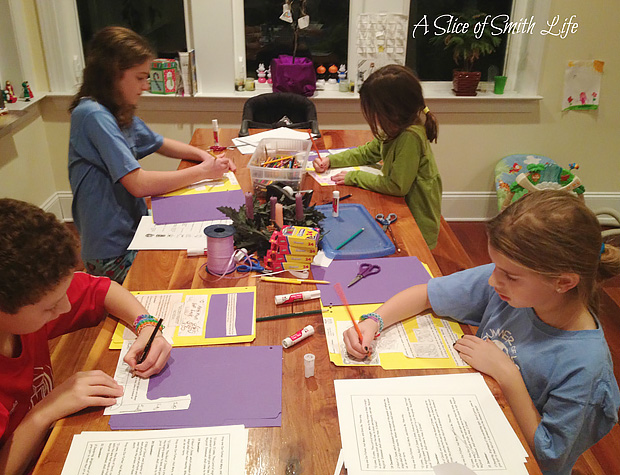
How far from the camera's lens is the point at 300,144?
83.9 inches

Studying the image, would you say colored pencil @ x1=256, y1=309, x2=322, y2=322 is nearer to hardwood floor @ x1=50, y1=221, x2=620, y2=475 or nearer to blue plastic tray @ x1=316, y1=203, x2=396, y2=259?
blue plastic tray @ x1=316, y1=203, x2=396, y2=259

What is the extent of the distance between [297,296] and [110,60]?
1069mm

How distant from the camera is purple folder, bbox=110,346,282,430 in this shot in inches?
37.0

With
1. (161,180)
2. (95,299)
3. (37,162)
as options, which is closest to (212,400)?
(95,299)

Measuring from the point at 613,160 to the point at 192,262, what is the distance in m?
3.13

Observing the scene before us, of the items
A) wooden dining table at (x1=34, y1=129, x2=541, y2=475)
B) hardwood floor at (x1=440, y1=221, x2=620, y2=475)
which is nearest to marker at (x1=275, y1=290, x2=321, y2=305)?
wooden dining table at (x1=34, y1=129, x2=541, y2=475)

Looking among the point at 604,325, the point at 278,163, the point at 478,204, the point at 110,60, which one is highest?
the point at 110,60

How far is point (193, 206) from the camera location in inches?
70.4

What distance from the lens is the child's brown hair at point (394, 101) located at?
1.96 meters

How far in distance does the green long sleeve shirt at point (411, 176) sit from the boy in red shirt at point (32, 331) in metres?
1.10

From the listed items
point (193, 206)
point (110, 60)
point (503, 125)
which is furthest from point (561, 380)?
point (503, 125)

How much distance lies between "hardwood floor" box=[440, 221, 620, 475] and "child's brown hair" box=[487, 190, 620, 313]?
0.43 metres

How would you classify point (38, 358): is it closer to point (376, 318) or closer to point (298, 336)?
point (298, 336)

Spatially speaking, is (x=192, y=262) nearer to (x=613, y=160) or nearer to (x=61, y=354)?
(x=61, y=354)
